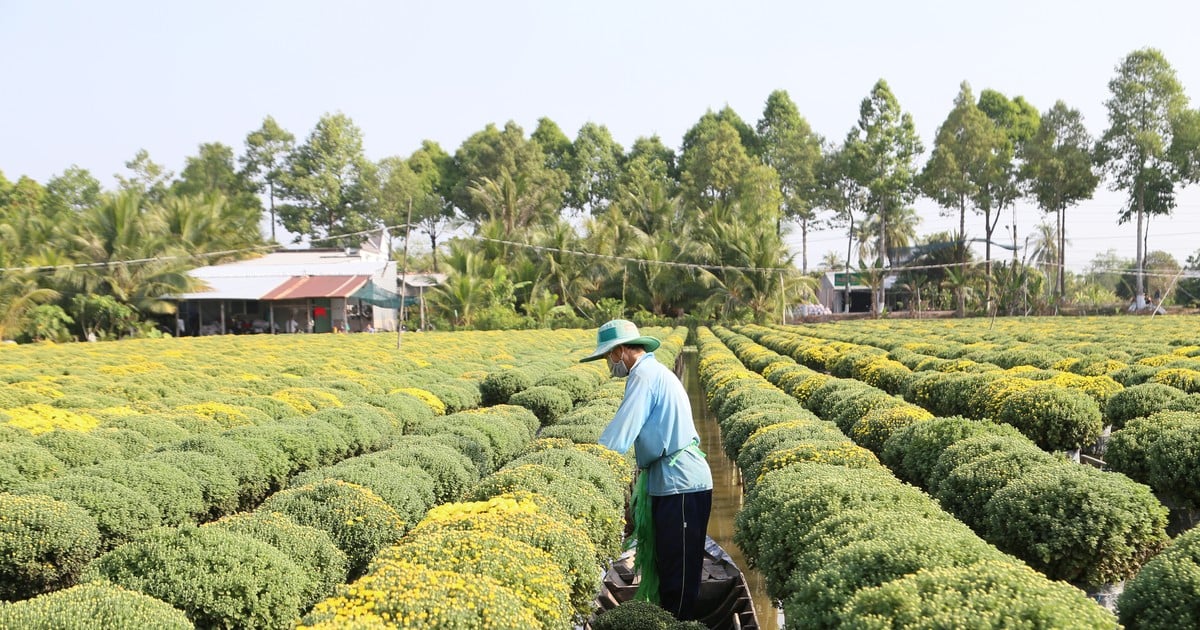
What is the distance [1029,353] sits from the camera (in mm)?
15289

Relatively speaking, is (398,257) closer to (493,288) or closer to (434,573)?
(493,288)

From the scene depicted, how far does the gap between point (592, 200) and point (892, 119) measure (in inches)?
1127

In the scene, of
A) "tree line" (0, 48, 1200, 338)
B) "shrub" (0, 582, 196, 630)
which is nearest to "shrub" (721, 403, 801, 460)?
"shrub" (0, 582, 196, 630)

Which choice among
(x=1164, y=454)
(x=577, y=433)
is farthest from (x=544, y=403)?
(x=1164, y=454)

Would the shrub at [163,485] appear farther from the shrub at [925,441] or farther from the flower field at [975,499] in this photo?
the shrub at [925,441]

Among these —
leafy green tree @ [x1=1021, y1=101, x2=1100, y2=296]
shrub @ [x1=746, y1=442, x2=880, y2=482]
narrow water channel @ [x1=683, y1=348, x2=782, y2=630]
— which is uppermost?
leafy green tree @ [x1=1021, y1=101, x2=1100, y2=296]

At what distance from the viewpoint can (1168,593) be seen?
150 inches

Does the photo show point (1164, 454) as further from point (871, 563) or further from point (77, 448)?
point (77, 448)

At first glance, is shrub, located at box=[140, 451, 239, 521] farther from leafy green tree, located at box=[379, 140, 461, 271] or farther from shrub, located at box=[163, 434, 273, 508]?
leafy green tree, located at box=[379, 140, 461, 271]

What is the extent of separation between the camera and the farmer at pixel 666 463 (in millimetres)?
4902

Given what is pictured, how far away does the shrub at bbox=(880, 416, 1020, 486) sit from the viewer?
294 inches

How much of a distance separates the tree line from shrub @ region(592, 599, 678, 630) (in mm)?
32348

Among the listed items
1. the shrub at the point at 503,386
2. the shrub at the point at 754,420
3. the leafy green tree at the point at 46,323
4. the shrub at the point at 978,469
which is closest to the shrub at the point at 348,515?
the shrub at the point at 754,420

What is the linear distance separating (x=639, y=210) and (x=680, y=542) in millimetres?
52612
